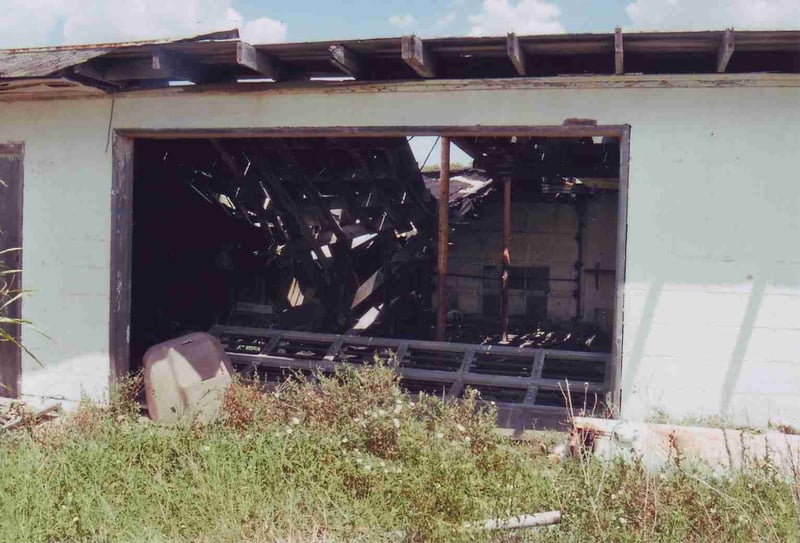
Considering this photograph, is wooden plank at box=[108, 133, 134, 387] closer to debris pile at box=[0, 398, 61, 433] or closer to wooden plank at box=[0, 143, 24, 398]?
debris pile at box=[0, 398, 61, 433]

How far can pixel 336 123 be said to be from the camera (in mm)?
6867

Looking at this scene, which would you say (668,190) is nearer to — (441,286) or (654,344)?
(654,344)

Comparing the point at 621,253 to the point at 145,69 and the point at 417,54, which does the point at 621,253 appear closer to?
the point at 417,54

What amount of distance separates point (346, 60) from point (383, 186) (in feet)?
14.9

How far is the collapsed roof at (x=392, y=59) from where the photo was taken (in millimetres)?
5652

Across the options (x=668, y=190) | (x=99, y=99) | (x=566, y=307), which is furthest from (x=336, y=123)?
(x=566, y=307)

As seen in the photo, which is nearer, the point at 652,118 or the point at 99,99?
the point at 652,118

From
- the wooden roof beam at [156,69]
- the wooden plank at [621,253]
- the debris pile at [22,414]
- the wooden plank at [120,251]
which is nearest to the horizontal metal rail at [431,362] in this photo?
the wooden plank at [621,253]

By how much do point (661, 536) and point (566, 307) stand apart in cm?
1013

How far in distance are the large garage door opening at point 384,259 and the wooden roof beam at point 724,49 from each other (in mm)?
2684

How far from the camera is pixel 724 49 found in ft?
17.9

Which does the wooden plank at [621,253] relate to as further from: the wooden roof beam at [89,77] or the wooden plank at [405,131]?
the wooden roof beam at [89,77]

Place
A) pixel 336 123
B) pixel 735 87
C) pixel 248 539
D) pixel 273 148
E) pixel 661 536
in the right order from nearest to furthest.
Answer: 1. pixel 661 536
2. pixel 248 539
3. pixel 735 87
4. pixel 336 123
5. pixel 273 148

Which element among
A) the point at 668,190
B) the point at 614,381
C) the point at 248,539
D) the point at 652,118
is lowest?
the point at 248,539
